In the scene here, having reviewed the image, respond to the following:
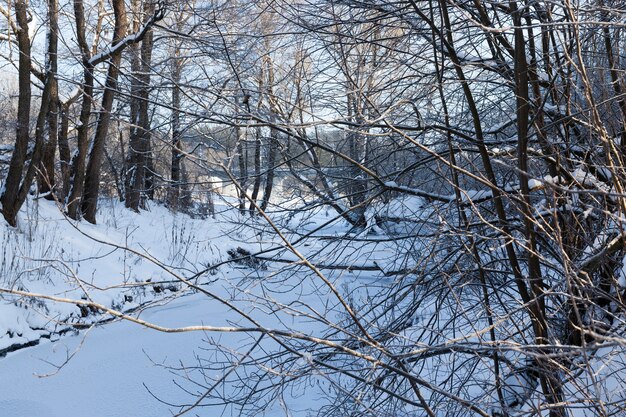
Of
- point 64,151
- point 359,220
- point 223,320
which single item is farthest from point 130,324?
point 359,220

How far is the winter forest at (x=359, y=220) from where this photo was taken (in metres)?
2.06

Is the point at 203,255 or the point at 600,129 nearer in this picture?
the point at 600,129

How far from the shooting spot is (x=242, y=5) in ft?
12.6

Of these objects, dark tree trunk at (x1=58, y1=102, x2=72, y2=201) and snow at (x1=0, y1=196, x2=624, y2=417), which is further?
dark tree trunk at (x1=58, y1=102, x2=72, y2=201)

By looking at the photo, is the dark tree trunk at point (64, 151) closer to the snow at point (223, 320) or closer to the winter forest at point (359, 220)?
the winter forest at point (359, 220)

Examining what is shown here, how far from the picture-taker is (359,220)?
3809mm

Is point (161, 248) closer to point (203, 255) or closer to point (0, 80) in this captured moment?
point (203, 255)

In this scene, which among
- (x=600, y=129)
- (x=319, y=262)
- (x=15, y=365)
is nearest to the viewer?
(x=600, y=129)

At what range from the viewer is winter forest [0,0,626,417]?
206 cm

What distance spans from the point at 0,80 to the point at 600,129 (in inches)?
888

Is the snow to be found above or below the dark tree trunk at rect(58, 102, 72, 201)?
below

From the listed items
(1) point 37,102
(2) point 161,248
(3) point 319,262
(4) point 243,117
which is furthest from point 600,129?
(1) point 37,102

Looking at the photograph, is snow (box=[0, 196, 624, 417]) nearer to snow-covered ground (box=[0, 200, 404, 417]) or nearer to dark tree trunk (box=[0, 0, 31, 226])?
snow-covered ground (box=[0, 200, 404, 417])

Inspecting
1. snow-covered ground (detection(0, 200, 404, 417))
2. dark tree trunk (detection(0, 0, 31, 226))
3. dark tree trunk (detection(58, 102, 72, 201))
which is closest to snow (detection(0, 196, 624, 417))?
snow-covered ground (detection(0, 200, 404, 417))
